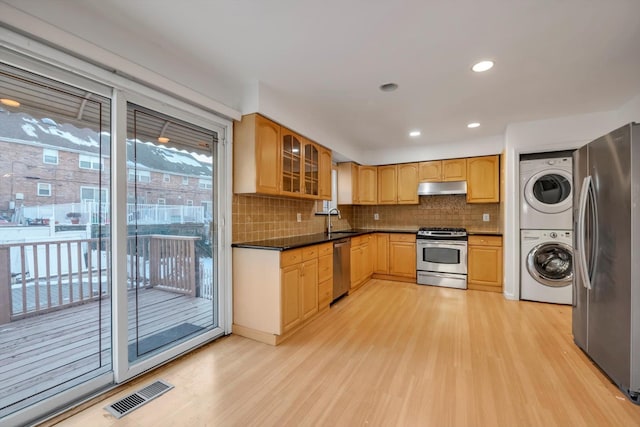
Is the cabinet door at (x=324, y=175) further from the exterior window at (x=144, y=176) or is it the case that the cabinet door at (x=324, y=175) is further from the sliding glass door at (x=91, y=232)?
the exterior window at (x=144, y=176)

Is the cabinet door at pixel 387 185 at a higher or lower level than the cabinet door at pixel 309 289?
higher

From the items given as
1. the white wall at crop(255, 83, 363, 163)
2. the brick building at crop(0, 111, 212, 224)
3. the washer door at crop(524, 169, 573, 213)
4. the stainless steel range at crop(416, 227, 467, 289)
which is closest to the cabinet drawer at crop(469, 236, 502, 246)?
the stainless steel range at crop(416, 227, 467, 289)

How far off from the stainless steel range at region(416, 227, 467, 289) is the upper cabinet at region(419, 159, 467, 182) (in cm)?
90

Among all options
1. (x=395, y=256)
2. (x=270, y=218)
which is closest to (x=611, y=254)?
(x=270, y=218)

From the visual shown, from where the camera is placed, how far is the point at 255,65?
7.77 feet

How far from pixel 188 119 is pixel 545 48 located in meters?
2.90

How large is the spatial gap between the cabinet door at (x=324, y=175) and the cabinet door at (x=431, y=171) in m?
1.90

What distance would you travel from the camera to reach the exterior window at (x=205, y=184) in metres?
2.62

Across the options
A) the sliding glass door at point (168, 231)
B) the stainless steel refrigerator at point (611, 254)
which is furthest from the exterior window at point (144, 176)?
the stainless steel refrigerator at point (611, 254)

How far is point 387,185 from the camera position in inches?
209

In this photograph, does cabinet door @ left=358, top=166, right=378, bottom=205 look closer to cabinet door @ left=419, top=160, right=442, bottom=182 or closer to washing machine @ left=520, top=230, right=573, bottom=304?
cabinet door @ left=419, top=160, right=442, bottom=182

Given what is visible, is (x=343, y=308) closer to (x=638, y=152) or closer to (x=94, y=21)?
(x=638, y=152)

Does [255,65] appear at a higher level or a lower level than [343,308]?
higher

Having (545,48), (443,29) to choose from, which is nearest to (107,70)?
(443,29)
